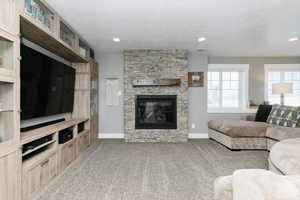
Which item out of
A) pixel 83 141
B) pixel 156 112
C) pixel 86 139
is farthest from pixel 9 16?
pixel 156 112

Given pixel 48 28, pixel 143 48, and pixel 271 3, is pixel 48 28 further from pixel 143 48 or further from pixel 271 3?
pixel 271 3

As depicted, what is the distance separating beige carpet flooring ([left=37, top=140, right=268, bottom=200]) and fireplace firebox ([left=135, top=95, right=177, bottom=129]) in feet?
2.20

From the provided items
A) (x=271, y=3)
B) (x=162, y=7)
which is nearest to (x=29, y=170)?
(x=162, y=7)

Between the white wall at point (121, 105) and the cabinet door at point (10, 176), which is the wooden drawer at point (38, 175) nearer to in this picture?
the cabinet door at point (10, 176)

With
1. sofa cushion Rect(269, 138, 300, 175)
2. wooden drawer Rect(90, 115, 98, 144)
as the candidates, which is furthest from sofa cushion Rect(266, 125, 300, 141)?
wooden drawer Rect(90, 115, 98, 144)

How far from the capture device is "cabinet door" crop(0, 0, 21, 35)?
1.48 meters

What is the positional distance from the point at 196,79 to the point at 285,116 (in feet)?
7.08

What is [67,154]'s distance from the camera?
275 cm

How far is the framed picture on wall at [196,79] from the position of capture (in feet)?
15.6

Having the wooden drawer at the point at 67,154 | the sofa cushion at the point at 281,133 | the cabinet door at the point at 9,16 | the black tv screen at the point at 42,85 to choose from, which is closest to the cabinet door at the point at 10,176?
the black tv screen at the point at 42,85

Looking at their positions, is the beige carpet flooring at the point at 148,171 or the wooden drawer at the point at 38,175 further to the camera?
the beige carpet flooring at the point at 148,171

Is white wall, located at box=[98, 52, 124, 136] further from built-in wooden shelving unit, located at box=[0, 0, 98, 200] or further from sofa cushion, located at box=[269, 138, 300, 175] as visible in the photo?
sofa cushion, located at box=[269, 138, 300, 175]

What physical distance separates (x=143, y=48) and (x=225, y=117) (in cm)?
314

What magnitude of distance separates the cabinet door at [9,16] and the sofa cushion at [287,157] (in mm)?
2840
